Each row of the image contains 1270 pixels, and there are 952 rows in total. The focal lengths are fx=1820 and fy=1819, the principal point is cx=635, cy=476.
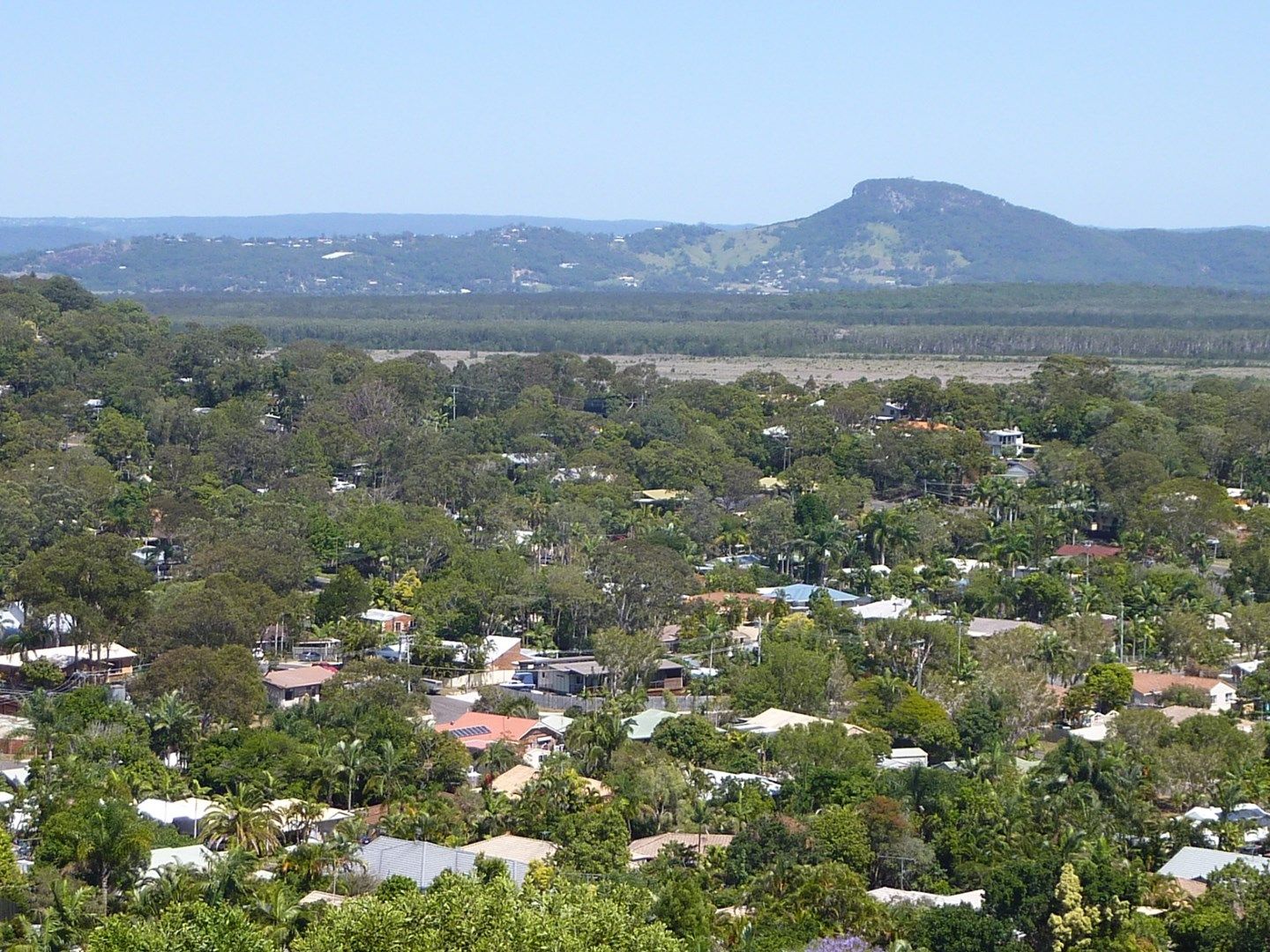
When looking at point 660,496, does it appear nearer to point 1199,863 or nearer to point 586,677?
point 586,677

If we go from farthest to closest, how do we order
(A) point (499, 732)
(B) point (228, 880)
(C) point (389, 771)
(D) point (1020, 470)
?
(D) point (1020, 470)
(A) point (499, 732)
(C) point (389, 771)
(B) point (228, 880)

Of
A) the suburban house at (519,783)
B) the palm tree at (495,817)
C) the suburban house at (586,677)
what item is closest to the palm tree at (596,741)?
the suburban house at (519,783)

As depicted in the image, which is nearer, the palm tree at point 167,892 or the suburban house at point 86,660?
the palm tree at point 167,892

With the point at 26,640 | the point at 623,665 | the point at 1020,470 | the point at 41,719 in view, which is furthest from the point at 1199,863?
the point at 1020,470

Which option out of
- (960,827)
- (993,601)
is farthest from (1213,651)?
(960,827)

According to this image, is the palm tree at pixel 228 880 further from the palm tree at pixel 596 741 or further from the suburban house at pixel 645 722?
the suburban house at pixel 645 722

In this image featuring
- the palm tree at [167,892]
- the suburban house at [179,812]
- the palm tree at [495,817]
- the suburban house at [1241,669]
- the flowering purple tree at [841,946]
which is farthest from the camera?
the suburban house at [1241,669]

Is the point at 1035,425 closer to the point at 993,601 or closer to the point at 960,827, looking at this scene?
the point at 993,601
